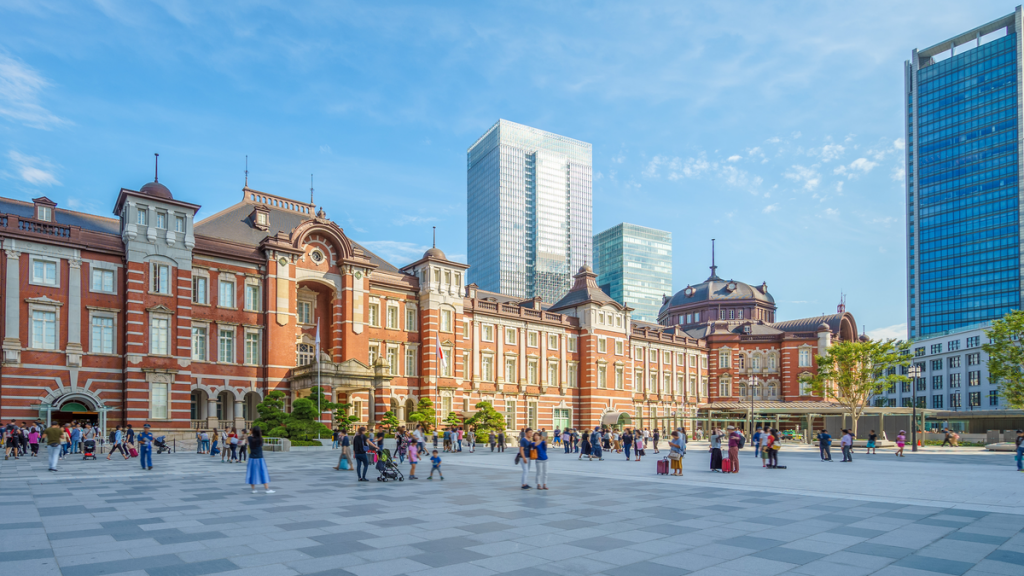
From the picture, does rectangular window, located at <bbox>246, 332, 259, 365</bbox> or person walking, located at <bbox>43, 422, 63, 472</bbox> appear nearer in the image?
person walking, located at <bbox>43, 422, 63, 472</bbox>

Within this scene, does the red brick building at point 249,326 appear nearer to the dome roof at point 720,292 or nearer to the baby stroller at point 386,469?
the baby stroller at point 386,469

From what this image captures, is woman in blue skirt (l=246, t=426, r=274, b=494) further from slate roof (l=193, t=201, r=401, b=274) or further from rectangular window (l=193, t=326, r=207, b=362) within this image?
slate roof (l=193, t=201, r=401, b=274)

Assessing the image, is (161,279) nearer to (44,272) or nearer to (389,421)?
(44,272)

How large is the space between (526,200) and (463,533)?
162m

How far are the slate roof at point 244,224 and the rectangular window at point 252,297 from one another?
2979 mm

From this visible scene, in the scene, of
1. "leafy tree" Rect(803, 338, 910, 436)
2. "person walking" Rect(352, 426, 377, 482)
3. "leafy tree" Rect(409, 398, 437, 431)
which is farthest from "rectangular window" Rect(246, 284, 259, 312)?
"leafy tree" Rect(803, 338, 910, 436)

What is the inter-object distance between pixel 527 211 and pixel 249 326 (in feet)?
425

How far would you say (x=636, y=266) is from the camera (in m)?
188

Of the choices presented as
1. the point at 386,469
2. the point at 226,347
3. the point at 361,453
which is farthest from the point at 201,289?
the point at 361,453

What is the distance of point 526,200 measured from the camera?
172 metres

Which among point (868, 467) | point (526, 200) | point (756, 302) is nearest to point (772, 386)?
point (756, 302)

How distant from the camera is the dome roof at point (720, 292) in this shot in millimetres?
94875

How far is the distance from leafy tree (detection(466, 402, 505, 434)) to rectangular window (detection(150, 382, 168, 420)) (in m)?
20.8

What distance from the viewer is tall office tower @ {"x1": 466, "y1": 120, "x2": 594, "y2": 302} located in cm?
16925
